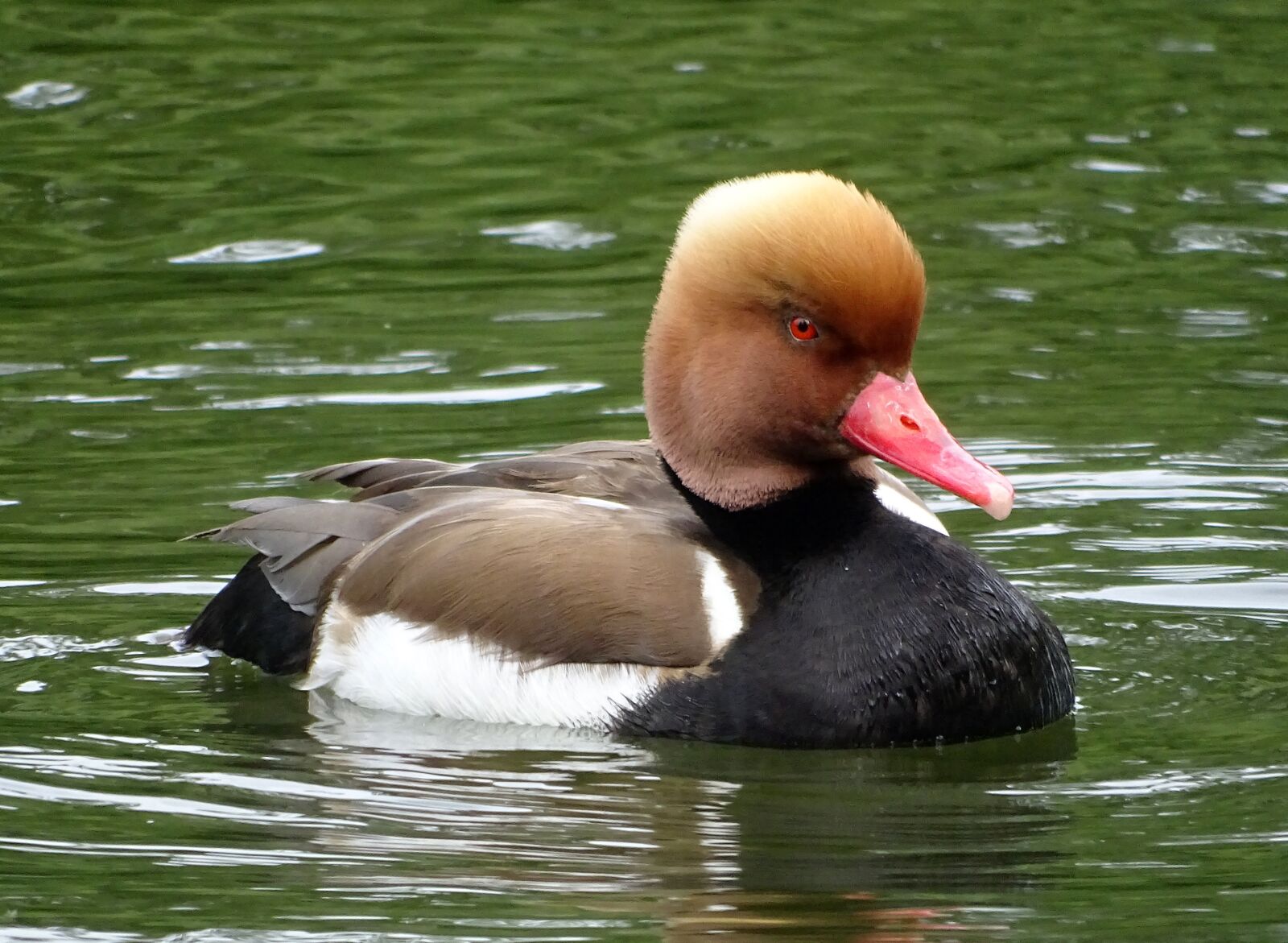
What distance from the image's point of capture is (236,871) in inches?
225

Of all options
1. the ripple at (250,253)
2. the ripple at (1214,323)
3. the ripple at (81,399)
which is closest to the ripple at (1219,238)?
A: the ripple at (1214,323)

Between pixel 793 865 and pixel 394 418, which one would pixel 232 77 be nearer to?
pixel 394 418

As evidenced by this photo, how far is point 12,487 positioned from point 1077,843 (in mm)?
4347

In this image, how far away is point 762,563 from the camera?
6.80 metres

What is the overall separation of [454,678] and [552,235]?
5.10m

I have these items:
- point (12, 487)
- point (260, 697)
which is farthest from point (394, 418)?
point (260, 697)

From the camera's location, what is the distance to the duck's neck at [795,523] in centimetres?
681

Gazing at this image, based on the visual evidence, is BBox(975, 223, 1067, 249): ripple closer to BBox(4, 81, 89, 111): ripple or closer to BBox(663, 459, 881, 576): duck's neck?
BBox(663, 459, 881, 576): duck's neck

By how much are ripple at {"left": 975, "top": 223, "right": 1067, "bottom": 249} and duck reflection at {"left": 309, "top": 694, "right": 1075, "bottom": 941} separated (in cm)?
501

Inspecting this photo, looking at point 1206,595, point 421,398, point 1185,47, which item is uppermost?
point 1185,47

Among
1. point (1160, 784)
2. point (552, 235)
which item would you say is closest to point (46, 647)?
Answer: point (1160, 784)

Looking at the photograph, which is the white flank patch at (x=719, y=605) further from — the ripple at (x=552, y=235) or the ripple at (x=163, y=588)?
the ripple at (x=552, y=235)

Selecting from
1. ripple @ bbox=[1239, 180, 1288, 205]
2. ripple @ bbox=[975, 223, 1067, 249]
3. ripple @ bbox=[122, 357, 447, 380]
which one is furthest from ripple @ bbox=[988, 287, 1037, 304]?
ripple @ bbox=[122, 357, 447, 380]

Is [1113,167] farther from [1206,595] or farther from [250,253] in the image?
[1206,595]
